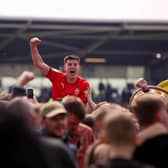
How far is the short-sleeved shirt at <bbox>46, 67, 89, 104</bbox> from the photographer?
7.98 meters

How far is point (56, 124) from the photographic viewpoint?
511 centimetres

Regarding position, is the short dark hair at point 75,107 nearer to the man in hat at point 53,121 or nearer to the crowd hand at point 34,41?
the man in hat at point 53,121

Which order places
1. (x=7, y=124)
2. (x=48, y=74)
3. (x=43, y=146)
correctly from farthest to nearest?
1. (x=48, y=74)
2. (x=43, y=146)
3. (x=7, y=124)

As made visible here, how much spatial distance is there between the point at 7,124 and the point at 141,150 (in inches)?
49.5

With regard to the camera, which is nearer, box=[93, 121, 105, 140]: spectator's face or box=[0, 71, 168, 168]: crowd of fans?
box=[0, 71, 168, 168]: crowd of fans

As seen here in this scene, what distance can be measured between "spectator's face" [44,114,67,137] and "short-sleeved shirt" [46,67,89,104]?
9.16ft

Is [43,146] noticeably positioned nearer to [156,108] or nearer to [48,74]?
[156,108]

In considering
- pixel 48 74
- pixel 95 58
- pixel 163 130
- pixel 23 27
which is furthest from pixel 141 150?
pixel 95 58

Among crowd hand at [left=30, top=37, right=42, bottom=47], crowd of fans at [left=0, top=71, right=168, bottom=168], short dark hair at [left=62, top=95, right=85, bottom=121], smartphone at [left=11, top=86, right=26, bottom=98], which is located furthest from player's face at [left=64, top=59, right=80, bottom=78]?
smartphone at [left=11, top=86, right=26, bottom=98]

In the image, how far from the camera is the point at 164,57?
2889cm

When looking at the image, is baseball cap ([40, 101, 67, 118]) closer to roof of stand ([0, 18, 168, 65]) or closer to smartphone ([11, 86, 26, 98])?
smartphone ([11, 86, 26, 98])

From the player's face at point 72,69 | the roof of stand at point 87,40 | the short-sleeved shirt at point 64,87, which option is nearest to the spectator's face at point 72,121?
the short-sleeved shirt at point 64,87

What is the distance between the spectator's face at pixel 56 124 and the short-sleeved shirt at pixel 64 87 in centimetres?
279

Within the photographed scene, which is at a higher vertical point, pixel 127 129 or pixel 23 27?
pixel 23 27
